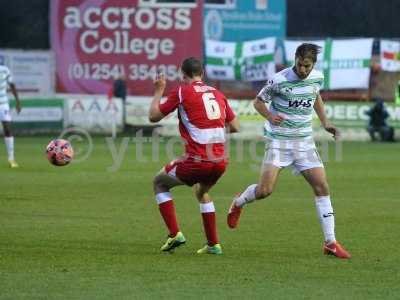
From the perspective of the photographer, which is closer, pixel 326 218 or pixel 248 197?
pixel 326 218

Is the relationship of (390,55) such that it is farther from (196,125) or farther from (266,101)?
(196,125)

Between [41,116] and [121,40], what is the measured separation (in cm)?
394

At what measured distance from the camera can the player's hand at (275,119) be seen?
1116cm

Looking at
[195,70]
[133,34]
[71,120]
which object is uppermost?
[195,70]

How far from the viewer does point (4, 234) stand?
41.3ft

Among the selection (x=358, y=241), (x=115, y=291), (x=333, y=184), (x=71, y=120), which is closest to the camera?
(x=115, y=291)

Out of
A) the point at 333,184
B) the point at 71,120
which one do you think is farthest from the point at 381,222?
the point at 71,120

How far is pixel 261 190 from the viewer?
450 inches

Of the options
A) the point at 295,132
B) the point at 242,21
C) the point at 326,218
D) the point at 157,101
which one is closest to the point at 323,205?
the point at 326,218

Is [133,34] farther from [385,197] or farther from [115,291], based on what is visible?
[115,291]

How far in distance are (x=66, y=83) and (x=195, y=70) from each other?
26.5 meters

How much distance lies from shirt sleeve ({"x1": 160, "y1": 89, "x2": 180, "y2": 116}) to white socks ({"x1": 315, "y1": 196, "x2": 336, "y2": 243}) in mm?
1638

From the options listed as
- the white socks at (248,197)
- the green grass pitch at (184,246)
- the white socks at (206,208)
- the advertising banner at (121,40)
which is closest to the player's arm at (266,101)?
the white socks at (248,197)

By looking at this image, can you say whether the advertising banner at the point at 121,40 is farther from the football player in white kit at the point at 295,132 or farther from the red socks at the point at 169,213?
the red socks at the point at 169,213
